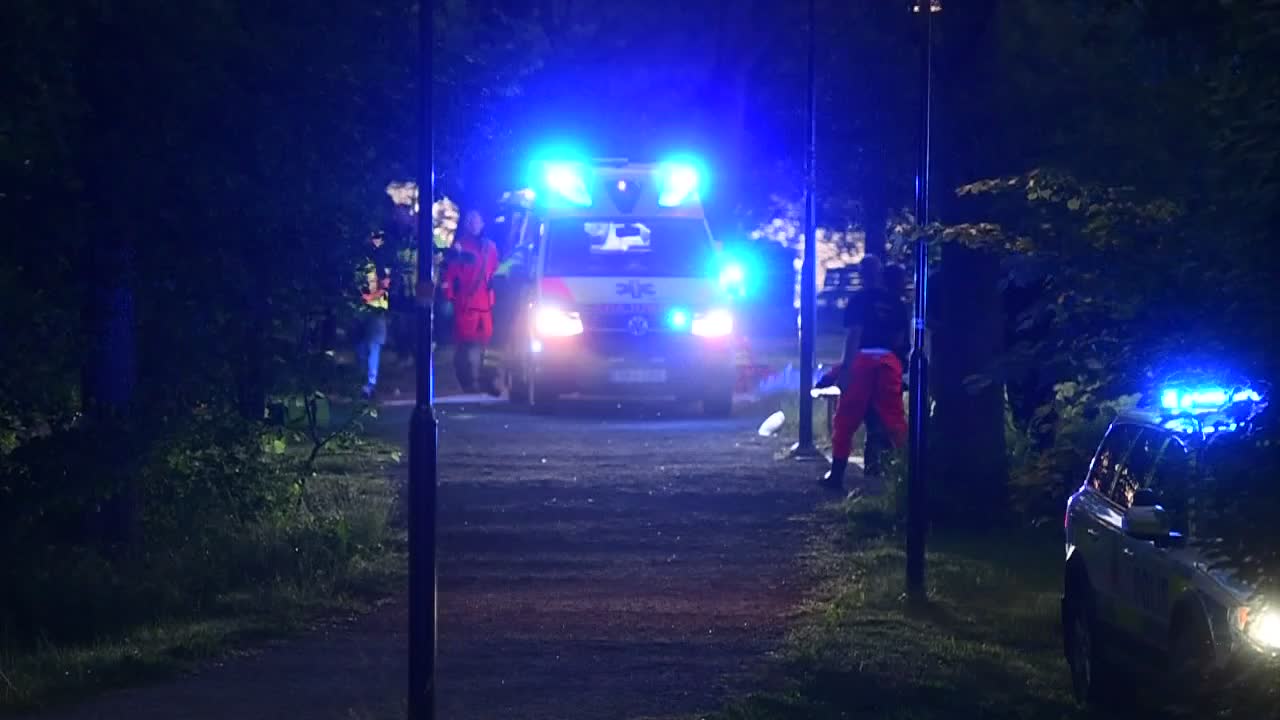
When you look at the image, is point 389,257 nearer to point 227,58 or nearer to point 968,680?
point 227,58

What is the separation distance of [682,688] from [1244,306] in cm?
417

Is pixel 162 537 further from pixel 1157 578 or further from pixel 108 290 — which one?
pixel 1157 578

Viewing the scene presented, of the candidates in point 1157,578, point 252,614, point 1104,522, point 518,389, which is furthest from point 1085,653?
point 518,389

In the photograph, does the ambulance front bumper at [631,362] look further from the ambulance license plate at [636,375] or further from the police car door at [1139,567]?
the police car door at [1139,567]

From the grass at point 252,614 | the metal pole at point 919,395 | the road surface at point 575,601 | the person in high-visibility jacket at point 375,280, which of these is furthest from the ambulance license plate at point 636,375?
the metal pole at point 919,395

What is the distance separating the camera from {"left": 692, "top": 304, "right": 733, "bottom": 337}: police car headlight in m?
25.4

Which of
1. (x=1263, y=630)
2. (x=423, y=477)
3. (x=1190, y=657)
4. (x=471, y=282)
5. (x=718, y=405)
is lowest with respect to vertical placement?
(x=1190, y=657)

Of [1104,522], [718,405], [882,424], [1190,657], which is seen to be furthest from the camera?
[718,405]

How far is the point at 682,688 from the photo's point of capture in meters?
10.4

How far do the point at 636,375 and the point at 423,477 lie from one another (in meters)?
16.8

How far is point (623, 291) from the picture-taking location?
2525cm

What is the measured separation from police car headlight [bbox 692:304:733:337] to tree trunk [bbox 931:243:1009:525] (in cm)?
907

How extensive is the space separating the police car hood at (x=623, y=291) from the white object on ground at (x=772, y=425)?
2.04 m

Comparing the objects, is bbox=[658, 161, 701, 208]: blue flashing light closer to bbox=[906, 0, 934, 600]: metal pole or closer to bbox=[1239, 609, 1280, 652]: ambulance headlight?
bbox=[906, 0, 934, 600]: metal pole
